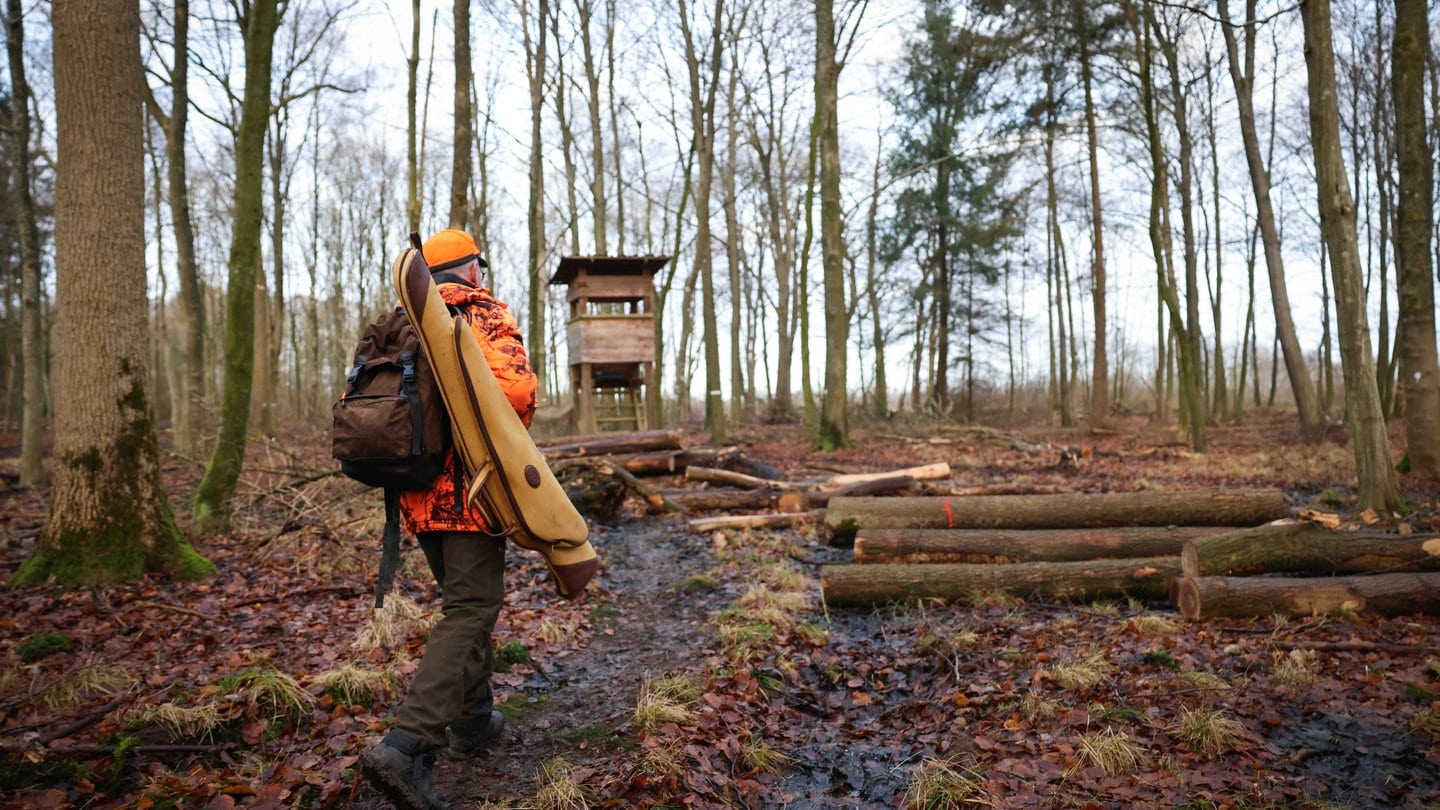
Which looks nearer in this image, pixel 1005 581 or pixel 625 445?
pixel 1005 581

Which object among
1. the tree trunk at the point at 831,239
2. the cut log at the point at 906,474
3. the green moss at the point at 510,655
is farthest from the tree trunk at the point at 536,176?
the green moss at the point at 510,655

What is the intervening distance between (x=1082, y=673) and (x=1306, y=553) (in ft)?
8.59

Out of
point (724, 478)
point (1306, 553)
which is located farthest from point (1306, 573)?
point (724, 478)

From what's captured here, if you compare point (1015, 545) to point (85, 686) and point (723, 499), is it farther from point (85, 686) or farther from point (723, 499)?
point (85, 686)

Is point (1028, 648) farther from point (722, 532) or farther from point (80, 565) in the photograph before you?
point (80, 565)

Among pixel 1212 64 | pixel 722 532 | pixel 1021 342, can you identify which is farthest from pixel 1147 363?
pixel 722 532

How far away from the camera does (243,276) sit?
7336 mm

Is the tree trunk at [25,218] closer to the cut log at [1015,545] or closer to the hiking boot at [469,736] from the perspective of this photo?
the hiking boot at [469,736]

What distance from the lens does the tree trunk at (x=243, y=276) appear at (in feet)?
24.0

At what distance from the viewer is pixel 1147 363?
61188 mm

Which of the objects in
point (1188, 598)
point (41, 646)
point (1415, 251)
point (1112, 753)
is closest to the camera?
point (1112, 753)

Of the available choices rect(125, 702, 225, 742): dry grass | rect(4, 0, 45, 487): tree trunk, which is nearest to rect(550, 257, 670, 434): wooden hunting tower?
rect(4, 0, 45, 487): tree trunk

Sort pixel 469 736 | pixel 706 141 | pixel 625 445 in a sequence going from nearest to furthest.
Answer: pixel 469 736 < pixel 625 445 < pixel 706 141

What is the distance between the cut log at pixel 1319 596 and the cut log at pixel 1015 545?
1208 millimetres
